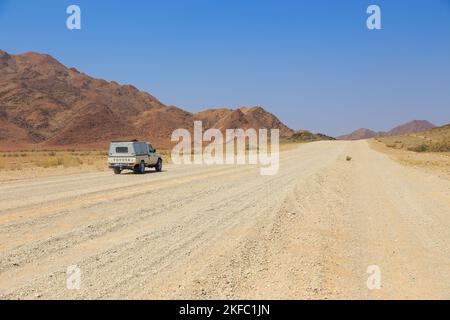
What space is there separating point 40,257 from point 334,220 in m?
6.98

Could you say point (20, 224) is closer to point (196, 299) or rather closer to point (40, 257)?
point (40, 257)

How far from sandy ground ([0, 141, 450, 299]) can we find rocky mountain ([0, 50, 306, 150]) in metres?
90.9

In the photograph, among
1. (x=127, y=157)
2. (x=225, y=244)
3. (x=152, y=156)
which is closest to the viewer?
(x=225, y=244)

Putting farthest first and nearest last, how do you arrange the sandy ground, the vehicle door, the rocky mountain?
the rocky mountain < the vehicle door < the sandy ground

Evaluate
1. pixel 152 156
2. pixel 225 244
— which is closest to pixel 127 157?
pixel 152 156

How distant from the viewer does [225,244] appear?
30.1 feet

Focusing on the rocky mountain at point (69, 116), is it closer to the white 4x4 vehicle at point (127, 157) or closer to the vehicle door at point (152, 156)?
the vehicle door at point (152, 156)

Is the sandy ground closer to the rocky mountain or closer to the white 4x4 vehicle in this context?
the white 4x4 vehicle

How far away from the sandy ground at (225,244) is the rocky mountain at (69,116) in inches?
3579

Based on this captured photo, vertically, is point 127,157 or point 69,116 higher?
point 69,116

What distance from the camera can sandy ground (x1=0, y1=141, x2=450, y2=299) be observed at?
656 centimetres

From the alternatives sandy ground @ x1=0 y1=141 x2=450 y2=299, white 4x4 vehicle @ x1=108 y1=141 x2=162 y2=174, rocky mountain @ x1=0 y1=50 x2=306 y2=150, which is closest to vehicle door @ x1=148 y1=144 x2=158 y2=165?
white 4x4 vehicle @ x1=108 y1=141 x2=162 y2=174

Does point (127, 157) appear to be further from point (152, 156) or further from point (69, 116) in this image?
point (69, 116)

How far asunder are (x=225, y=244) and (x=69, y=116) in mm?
123913
